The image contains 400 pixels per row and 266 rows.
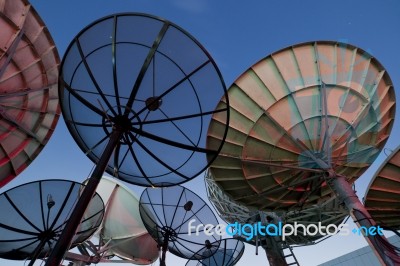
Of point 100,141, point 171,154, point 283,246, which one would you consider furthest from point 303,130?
point 283,246

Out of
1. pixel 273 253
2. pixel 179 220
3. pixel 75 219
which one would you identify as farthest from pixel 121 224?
pixel 273 253

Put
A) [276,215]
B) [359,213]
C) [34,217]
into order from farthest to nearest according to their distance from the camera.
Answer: [276,215] → [34,217] → [359,213]

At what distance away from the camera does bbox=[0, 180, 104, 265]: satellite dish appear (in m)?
9.37

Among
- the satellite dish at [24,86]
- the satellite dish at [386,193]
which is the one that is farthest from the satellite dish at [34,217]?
the satellite dish at [386,193]

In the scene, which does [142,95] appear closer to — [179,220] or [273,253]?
[179,220]

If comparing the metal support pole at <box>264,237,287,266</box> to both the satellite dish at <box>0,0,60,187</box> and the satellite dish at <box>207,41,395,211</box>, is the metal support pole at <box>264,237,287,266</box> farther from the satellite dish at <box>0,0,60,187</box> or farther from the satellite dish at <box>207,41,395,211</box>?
the satellite dish at <box>0,0,60,187</box>

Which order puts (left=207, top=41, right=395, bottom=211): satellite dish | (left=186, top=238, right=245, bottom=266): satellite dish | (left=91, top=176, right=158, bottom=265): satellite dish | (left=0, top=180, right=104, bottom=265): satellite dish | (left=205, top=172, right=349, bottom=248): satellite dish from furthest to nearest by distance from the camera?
(left=205, top=172, right=349, bottom=248): satellite dish, (left=91, top=176, right=158, bottom=265): satellite dish, (left=186, top=238, right=245, bottom=266): satellite dish, (left=207, top=41, right=395, bottom=211): satellite dish, (left=0, top=180, right=104, bottom=265): satellite dish

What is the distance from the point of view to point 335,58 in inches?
388

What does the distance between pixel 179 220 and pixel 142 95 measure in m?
6.75

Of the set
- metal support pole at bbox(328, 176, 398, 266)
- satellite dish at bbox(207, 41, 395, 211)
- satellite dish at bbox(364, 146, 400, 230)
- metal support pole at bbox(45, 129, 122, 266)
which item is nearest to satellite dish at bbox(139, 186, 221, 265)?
satellite dish at bbox(207, 41, 395, 211)

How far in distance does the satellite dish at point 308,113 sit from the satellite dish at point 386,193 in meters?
1.30

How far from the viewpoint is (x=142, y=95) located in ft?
22.6

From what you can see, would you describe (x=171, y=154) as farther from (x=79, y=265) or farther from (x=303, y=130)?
(x=79, y=265)

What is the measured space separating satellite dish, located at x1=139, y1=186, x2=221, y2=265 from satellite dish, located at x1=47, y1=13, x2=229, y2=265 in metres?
4.31
